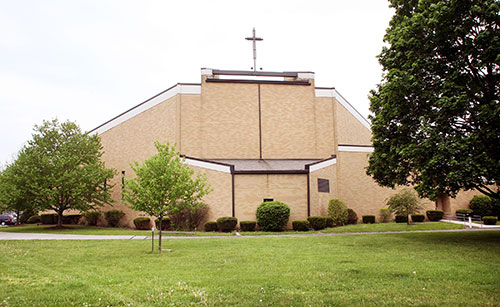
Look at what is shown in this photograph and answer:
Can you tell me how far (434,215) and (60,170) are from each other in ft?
107

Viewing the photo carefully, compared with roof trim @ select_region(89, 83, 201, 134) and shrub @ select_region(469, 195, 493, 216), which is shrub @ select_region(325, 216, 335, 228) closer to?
roof trim @ select_region(89, 83, 201, 134)

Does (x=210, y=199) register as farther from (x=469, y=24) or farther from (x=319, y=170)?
(x=469, y=24)

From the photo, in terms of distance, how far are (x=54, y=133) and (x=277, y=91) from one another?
19820mm

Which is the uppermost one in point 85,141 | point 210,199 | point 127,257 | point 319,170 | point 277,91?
point 277,91

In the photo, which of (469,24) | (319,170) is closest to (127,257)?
(469,24)

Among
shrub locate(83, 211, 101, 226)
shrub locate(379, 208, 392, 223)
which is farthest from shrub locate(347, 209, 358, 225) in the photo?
shrub locate(83, 211, 101, 226)

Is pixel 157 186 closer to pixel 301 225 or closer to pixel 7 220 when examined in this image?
pixel 301 225

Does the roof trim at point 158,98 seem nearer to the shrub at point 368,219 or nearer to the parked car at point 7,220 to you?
the parked car at point 7,220

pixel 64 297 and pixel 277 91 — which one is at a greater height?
pixel 277 91

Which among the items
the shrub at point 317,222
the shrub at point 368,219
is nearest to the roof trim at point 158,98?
the shrub at point 317,222

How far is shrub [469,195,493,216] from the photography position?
33.1m

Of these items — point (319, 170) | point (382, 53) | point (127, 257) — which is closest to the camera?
point (127, 257)

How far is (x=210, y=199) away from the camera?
85.2 ft

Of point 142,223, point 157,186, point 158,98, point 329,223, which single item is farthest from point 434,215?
point 158,98
